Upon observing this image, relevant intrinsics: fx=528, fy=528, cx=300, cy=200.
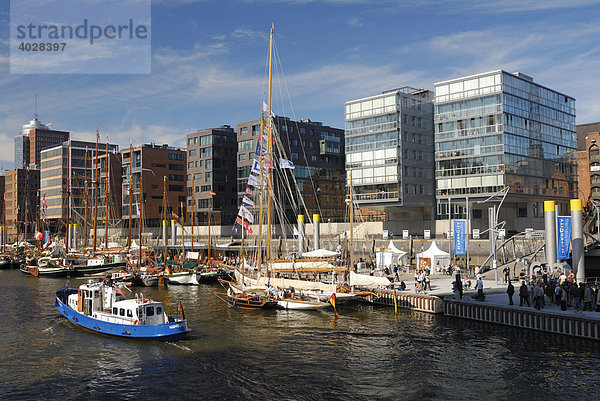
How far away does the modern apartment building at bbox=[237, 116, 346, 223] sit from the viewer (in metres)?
123

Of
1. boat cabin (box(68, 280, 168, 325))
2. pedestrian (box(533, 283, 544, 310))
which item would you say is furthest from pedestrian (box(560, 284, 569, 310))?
boat cabin (box(68, 280, 168, 325))

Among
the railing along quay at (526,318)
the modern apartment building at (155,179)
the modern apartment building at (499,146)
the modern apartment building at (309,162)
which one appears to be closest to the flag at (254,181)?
the railing along quay at (526,318)

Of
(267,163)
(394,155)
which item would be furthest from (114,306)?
(394,155)

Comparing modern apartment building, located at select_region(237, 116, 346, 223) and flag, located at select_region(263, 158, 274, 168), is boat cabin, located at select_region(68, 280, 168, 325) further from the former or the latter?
modern apartment building, located at select_region(237, 116, 346, 223)

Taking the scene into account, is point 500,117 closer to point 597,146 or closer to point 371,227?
point 371,227

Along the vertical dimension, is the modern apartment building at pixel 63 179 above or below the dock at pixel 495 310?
above

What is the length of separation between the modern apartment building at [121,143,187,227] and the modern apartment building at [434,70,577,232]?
77662mm

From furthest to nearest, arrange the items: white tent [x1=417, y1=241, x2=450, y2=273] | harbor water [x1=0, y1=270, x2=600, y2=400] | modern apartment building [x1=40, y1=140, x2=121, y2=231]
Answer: modern apartment building [x1=40, y1=140, x2=121, y2=231]
white tent [x1=417, y1=241, x2=450, y2=273]
harbor water [x1=0, y1=270, x2=600, y2=400]

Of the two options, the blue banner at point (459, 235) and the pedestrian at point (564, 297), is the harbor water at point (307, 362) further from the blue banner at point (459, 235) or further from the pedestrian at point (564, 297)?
the blue banner at point (459, 235)

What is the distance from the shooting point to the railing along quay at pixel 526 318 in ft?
106

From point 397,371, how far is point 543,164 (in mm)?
75980

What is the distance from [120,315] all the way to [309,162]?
96483 mm

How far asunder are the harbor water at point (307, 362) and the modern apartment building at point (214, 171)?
9087 cm

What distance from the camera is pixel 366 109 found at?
318ft
